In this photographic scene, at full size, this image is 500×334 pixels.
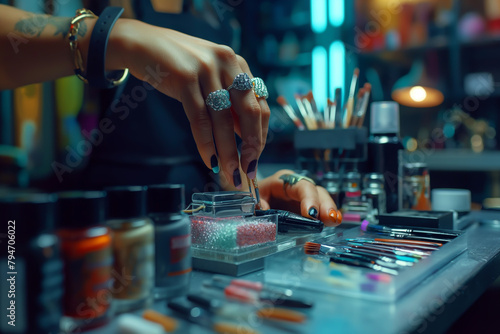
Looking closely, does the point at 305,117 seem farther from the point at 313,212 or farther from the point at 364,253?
the point at 364,253

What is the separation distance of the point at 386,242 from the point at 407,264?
0.13 meters


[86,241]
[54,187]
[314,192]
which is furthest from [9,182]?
[86,241]

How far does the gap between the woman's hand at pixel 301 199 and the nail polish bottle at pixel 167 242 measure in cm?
38

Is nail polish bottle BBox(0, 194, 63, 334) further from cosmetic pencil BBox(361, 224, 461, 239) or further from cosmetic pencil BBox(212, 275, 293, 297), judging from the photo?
cosmetic pencil BBox(361, 224, 461, 239)

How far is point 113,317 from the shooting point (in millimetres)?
415

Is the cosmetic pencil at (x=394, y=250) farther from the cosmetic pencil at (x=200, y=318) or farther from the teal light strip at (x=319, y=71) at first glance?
the teal light strip at (x=319, y=71)

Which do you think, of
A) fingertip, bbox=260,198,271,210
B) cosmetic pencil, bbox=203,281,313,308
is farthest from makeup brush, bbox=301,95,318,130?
cosmetic pencil, bbox=203,281,313,308

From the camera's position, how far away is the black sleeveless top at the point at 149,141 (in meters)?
1.03

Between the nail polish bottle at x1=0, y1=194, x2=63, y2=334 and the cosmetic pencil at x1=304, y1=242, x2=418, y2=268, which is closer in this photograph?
the nail polish bottle at x1=0, y1=194, x2=63, y2=334

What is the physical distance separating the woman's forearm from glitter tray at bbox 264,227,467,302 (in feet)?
Answer: 1.38

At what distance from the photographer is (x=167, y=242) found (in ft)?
1.54

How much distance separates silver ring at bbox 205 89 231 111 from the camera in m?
0.66

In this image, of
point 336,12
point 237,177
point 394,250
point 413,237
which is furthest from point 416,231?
point 336,12

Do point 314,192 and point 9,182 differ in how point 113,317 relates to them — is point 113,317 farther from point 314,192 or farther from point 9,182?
point 9,182
